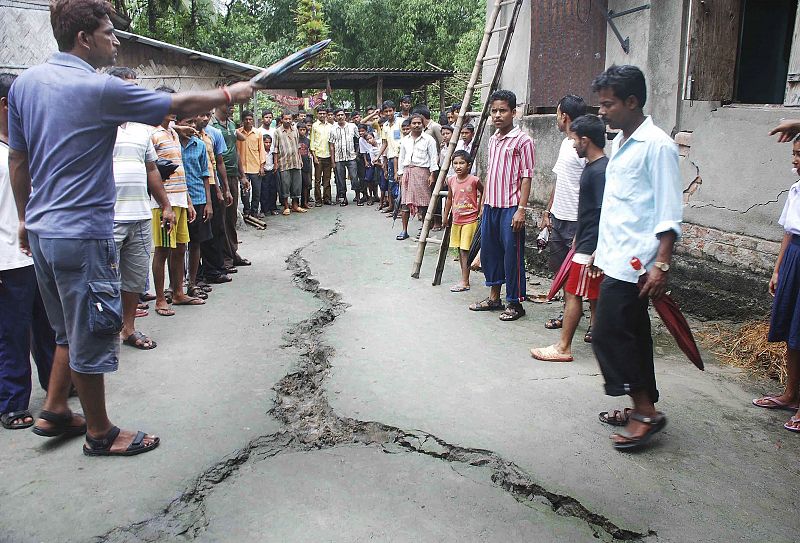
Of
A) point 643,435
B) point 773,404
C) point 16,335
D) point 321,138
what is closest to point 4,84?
point 16,335

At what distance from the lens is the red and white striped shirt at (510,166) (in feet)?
17.4

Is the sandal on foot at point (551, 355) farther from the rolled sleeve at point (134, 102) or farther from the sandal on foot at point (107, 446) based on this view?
the rolled sleeve at point (134, 102)

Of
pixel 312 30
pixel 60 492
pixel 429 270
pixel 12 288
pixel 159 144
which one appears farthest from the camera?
pixel 312 30

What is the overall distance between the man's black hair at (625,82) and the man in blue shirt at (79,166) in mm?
1731

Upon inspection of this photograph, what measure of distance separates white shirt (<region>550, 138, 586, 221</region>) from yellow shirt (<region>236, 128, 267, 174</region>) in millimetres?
6690

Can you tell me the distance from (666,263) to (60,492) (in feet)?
9.48

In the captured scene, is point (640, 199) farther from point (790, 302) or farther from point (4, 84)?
point (4, 84)

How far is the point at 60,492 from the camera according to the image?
2.77m

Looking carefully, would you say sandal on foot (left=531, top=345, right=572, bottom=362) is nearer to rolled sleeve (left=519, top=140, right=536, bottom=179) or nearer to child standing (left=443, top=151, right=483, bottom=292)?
rolled sleeve (left=519, top=140, right=536, bottom=179)

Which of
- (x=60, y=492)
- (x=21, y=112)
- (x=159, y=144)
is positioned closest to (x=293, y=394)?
(x=60, y=492)

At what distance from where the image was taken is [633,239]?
302 cm

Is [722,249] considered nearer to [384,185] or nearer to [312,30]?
[384,185]

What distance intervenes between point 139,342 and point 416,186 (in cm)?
511

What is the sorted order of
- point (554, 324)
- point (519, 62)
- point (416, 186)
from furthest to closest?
1. point (416, 186)
2. point (519, 62)
3. point (554, 324)
